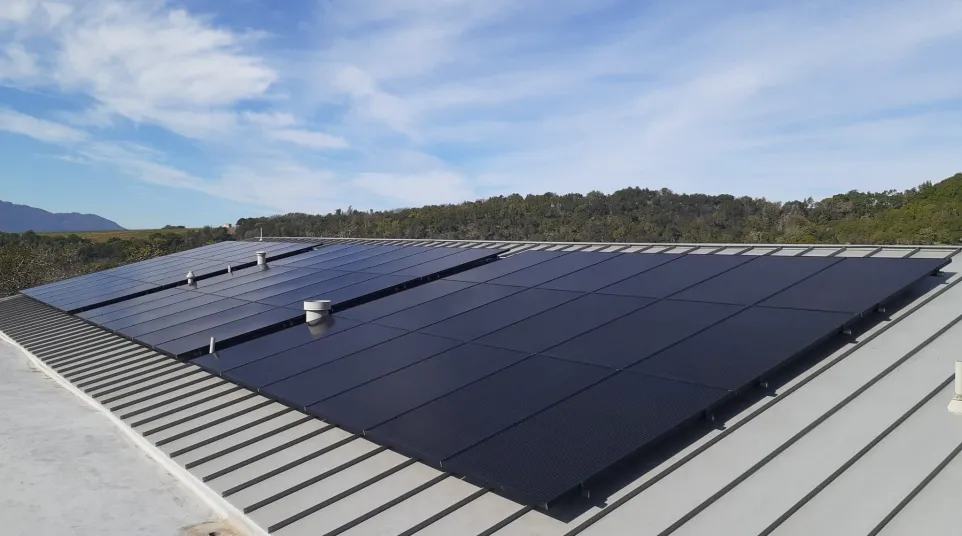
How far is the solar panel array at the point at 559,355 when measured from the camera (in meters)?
6.08

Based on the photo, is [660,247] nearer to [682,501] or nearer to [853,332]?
[853,332]

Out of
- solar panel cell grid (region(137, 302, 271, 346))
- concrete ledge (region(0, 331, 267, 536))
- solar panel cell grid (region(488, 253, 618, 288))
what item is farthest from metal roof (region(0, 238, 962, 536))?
solar panel cell grid (region(488, 253, 618, 288))

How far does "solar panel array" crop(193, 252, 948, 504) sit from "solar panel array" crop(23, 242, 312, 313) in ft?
39.2

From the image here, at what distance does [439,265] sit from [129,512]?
31.9 ft

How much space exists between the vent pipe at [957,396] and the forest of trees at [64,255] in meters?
64.7

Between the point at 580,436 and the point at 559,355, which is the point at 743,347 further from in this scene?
the point at 580,436

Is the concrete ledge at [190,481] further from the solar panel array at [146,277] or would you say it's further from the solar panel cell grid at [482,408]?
the solar panel array at [146,277]

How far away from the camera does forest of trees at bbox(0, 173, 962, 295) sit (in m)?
56.2

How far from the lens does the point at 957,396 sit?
20.3 feet

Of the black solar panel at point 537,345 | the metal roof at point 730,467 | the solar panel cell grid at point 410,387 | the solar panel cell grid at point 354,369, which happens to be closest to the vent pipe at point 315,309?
the black solar panel at point 537,345

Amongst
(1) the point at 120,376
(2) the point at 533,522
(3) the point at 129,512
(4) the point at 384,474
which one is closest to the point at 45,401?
(1) the point at 120,376

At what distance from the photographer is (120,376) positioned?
12.6 m

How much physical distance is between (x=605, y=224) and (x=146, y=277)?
6334 centimetres

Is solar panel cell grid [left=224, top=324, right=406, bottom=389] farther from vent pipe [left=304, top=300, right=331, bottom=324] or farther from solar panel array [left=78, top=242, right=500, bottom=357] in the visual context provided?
solar panel array [left=78, top=242, right=500, bottom=357]
